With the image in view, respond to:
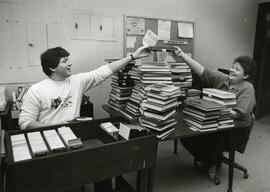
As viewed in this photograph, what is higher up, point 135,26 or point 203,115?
point 135,26

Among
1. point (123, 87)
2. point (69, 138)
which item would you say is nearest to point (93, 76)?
point (123, 87)

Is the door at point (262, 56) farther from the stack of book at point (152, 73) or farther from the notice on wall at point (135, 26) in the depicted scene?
the stack of book at point (152, 73)

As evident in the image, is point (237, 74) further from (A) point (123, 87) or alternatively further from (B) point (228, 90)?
(A) point (123, 87)

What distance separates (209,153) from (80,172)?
157 centimetres

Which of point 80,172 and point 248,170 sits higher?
point 80,172

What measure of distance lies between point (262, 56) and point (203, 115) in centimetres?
301

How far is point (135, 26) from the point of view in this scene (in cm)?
321

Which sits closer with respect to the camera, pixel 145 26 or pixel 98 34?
pixel 98 34

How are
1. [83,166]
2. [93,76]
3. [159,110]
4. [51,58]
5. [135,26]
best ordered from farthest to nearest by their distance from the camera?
[135,26]
[93,76]
[51,58]
[159,110]
[83,166]

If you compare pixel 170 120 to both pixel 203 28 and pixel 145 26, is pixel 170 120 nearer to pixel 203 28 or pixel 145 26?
pixel 145 26

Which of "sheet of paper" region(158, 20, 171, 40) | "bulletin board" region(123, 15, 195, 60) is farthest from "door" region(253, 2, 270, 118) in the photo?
"sheet of paper" region(158, 20, 171, 40)

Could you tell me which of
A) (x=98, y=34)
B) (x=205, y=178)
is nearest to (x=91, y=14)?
(x=98, y=34)

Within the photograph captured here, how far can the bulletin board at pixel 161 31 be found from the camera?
10.5 ft

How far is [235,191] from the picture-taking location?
2.30 meters
